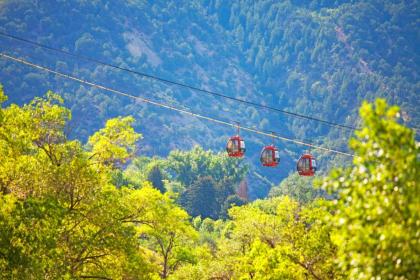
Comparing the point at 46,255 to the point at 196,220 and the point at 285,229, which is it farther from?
the point at 196,220

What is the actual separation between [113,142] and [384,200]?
956 inches

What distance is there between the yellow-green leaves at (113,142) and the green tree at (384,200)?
23.0 meters

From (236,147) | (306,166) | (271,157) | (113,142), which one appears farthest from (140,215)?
(306,166)

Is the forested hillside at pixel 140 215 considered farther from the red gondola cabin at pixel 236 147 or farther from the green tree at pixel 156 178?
the green tree at pixel 156 178

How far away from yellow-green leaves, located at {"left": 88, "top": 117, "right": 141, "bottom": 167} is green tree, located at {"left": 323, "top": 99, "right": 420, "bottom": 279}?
2298 centimetres

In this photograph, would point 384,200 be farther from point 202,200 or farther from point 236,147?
point 202,200

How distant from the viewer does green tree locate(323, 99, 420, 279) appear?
595 inches

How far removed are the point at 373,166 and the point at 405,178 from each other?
21.5 inches

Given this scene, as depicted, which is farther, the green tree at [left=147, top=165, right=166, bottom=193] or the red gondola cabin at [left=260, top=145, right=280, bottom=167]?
the green tree at [left=147, top=165, right=166, bottom=193]

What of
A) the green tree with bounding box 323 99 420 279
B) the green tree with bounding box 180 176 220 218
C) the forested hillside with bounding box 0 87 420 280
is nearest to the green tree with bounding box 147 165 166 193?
the green tree with bounding box 180 176 220 218

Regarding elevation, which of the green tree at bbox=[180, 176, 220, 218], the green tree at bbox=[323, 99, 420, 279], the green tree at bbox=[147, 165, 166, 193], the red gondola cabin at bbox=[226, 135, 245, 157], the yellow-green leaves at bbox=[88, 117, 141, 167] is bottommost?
the green tree at bbox=[323, 99, 420, 279]

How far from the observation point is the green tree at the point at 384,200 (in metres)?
15.1

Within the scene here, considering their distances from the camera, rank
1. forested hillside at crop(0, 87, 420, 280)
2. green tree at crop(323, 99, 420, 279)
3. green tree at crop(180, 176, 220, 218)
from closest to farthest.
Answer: green tree at crop(323, 99, 420, 279), forested hillside at crop(0, 87, 420, 280), green tree at crop(180, 176, 220, 218)

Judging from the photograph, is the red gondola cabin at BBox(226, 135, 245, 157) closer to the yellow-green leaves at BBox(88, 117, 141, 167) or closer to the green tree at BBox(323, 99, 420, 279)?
the yellow-green leaves at BBox(88, 117, 141, 167)
